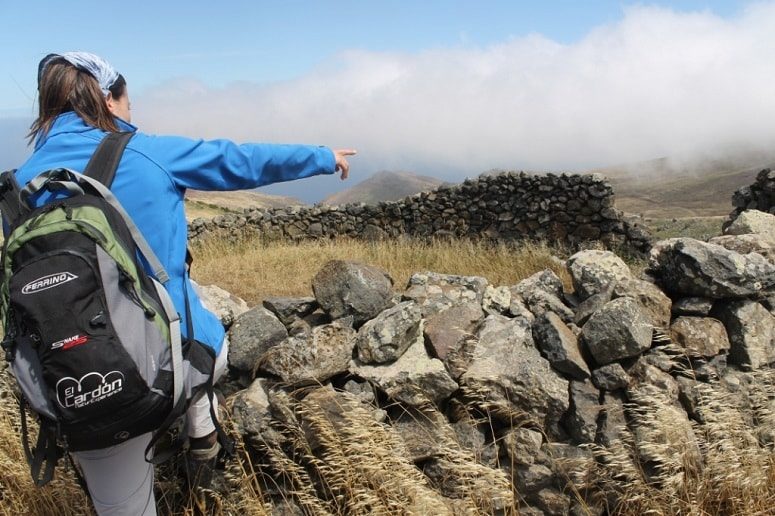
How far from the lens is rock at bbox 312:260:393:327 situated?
123 inches

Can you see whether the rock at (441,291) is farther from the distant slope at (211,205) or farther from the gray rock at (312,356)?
the distant slope at (211,205)

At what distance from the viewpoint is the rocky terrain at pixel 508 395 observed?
8.28 feet

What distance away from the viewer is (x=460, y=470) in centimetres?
243

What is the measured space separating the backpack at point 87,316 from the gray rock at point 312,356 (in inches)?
38.9

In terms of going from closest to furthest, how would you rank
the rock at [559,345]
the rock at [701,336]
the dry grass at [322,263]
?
the rock at [559,345], the rock at [701,336], the dry grass at [322,263]

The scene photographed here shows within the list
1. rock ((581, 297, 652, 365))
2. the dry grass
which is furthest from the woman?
the dry grass

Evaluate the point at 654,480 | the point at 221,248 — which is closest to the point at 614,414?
the point at 654,480

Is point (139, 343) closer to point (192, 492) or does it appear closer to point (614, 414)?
point (192, 492)

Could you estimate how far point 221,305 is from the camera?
10.6 ft

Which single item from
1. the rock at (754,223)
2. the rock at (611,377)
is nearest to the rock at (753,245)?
the rock at (754,223)

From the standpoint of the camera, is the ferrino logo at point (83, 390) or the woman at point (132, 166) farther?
the woman at point (132, 166)

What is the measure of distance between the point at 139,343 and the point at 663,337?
250 centimetres

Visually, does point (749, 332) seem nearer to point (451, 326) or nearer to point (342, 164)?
point (451, 326)

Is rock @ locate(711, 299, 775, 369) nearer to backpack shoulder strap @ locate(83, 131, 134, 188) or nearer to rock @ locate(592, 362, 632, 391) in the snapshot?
rock @ locate(592, 362, 632, 391)
